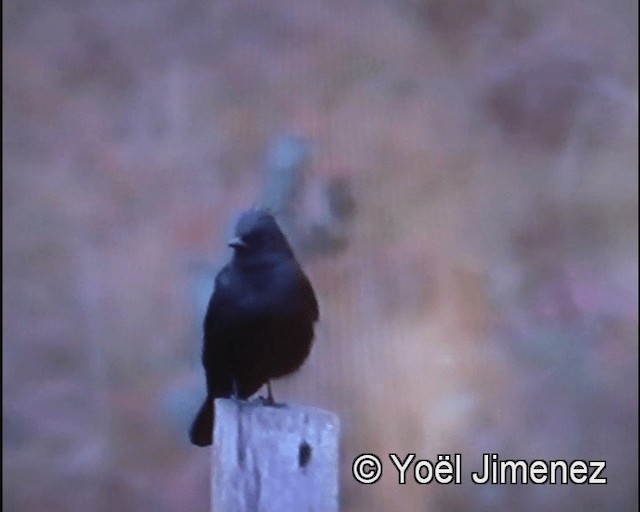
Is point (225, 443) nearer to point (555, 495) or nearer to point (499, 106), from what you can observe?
point (555, 495)

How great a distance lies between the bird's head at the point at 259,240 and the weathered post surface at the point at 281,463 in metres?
0.43

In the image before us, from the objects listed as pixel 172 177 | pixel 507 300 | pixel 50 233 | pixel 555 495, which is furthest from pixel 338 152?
pixel 555 495

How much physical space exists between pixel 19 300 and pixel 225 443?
0.69 meters

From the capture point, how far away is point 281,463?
90 cm

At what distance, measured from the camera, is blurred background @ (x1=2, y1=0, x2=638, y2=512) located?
147 centimetres

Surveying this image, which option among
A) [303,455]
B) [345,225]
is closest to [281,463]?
[303,455]

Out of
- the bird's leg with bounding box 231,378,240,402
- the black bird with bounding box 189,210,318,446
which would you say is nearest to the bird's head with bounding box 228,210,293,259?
the black bird with bounding box 189,210,318,446

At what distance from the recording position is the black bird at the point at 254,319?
1306mm

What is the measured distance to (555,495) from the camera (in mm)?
1522

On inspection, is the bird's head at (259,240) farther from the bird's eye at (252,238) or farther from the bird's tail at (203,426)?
the bird's tail at (203,426)

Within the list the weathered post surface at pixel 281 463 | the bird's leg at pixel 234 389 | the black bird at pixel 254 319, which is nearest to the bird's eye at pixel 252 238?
the black bird at pixel 254 319

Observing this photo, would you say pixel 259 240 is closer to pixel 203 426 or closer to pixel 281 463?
pixel 203 426

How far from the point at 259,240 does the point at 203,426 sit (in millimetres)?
292

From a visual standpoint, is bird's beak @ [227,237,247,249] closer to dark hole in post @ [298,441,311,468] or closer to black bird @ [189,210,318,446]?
black bird @ [189,210,318,446]
